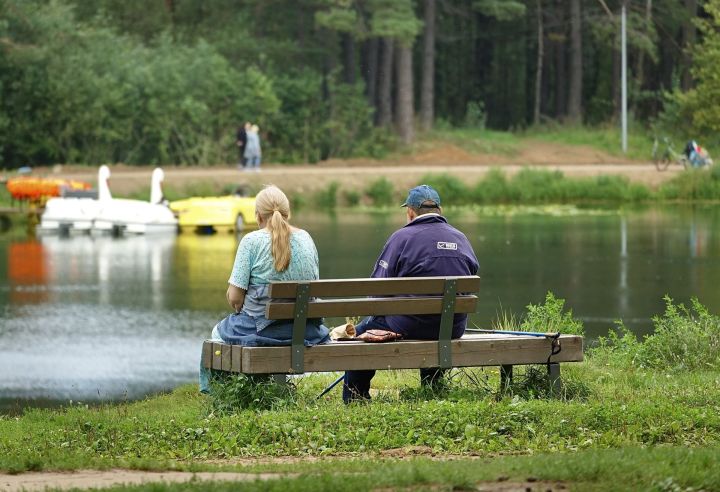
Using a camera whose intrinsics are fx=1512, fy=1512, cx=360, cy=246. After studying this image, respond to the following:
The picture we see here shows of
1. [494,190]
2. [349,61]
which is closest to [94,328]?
[494,190]

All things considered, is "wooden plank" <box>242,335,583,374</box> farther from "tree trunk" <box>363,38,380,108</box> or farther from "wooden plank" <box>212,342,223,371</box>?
"tree trunk" <box>363,38,380,108</box>

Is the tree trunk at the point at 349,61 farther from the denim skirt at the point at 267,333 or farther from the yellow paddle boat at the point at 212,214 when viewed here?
the denim skirt at the point at 267,333

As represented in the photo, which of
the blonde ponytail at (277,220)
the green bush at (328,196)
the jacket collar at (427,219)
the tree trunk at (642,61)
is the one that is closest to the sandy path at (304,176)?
the green bush at (328,196)

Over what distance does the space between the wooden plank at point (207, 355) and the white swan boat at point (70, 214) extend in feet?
99.1

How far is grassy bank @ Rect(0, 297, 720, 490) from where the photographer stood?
7.79 meters

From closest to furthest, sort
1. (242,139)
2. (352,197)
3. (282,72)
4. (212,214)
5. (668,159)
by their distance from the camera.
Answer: (212,214)
(352,197)
(242,139)
(668,159)
(282,72)

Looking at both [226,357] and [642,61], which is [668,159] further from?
[226,357]

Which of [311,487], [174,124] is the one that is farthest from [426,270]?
[174,124]

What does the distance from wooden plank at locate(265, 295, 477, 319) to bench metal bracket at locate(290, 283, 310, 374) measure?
4cm

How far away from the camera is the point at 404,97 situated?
62781mm

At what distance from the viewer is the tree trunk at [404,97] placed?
62.1 m

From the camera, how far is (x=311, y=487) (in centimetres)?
719

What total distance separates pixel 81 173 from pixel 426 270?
4237 centimetres

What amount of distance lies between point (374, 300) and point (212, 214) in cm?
3084
